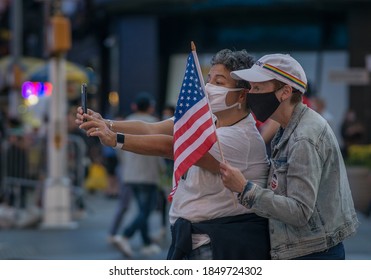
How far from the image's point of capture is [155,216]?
1648 centimetres

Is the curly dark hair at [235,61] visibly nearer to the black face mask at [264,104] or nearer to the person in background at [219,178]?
the person in background at [219,178]

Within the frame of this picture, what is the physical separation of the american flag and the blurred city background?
5.63 m

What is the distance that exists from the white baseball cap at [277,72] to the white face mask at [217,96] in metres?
0.19

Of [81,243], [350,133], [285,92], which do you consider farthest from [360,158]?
[285,92]

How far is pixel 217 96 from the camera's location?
4148 millimetres

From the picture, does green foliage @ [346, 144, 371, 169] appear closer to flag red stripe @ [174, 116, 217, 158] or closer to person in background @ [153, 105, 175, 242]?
person in background @ [153, 105, 175, 242]

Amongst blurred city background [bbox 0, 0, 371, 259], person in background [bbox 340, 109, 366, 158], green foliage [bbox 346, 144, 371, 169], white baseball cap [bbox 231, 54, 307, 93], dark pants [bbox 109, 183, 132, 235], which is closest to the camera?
white baseball cap [bbox 231, 54, 307, 93]

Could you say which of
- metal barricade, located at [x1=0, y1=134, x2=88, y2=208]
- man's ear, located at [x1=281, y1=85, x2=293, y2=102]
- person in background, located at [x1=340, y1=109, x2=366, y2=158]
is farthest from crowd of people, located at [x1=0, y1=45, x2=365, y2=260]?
person in background, located at [x1=340, y1=109, x2=366, y2=158]

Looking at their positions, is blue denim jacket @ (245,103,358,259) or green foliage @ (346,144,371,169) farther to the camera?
green foliage @ (346,144,371,169)

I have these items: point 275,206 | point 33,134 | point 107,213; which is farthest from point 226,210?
point 107,213

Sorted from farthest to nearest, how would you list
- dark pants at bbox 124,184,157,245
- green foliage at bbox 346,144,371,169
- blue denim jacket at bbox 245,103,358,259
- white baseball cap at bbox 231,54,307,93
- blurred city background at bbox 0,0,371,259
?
green foliage at bbox 346,144,371,169 → blurred city background at bbox 0,0,371,259 → dark pants at bbox 124,184,157,245 → white baseball cap at bbox 231,54,307,93 → blue denim jacket at bbox 245,103,358,259

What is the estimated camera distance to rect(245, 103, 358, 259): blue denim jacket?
378 cm

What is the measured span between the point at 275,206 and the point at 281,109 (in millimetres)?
431

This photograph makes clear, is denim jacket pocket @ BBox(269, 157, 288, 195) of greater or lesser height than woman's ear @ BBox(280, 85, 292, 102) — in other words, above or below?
below
